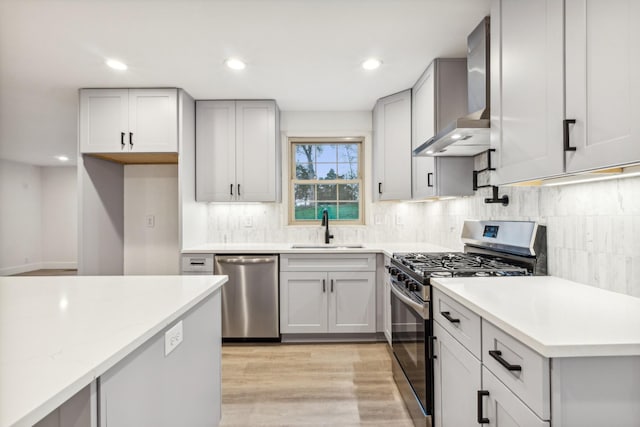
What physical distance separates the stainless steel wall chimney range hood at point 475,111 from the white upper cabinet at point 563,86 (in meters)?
0.13

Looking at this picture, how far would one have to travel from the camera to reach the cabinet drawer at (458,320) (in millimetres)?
1233

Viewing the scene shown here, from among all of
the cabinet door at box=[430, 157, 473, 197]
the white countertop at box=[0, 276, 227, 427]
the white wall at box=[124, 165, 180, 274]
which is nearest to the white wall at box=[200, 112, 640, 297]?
the cabinet door at box=[430, 157, 473, 197]

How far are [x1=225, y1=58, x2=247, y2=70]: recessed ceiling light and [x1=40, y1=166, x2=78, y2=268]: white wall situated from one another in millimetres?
7099

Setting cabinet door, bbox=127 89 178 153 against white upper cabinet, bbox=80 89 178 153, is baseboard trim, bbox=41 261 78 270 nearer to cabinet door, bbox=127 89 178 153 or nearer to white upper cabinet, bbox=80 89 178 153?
white upper cabinet, bbox=80 89 178 153

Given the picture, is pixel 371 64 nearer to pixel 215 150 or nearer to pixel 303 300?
pixel 215 150

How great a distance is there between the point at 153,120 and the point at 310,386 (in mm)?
2675

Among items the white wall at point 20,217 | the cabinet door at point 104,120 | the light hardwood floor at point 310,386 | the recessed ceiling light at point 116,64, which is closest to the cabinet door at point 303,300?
the light hardwood floor at point 310,386

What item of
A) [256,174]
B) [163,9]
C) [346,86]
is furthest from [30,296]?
[346,86]

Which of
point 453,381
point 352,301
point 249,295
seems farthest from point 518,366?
point 249,295

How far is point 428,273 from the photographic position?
68.2 inches

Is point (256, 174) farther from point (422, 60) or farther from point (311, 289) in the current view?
point (422, 60)

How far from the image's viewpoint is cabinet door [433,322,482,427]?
1.26 meters

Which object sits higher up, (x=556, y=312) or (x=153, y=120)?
(x=153, y=120)

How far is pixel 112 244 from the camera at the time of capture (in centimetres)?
347
